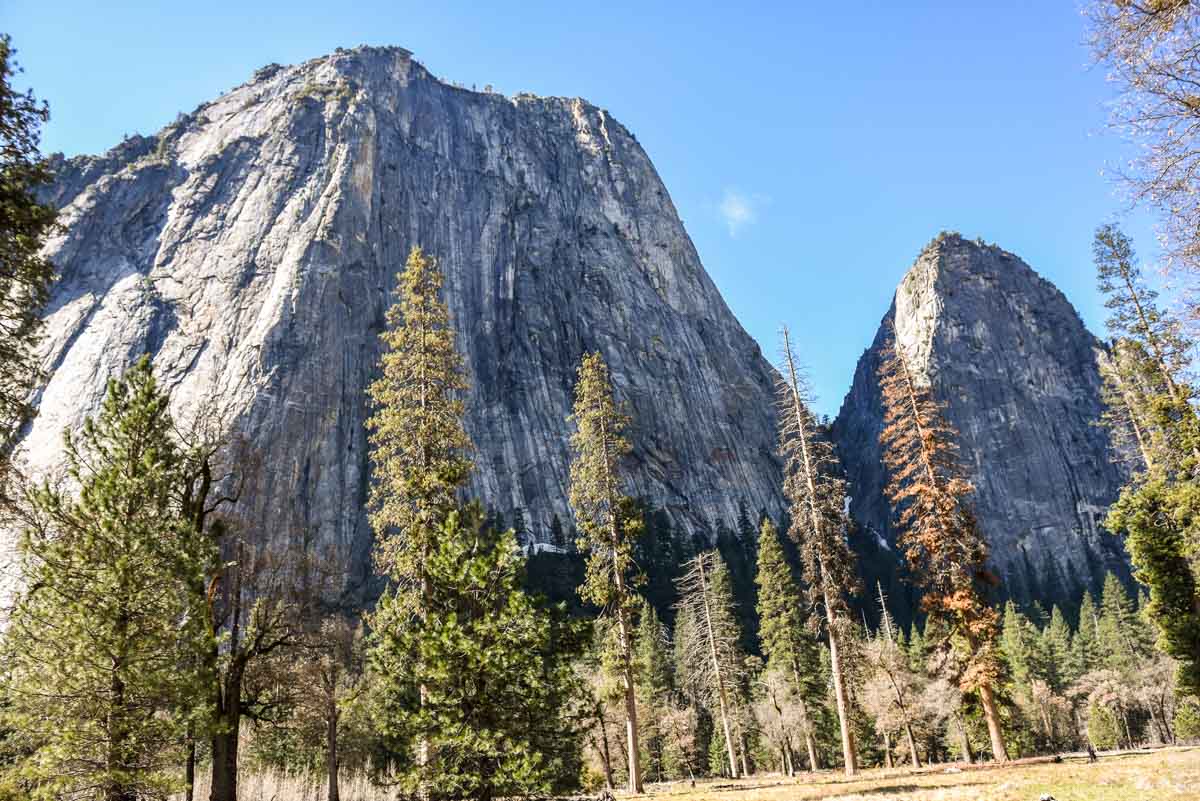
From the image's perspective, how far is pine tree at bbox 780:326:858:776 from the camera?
22438 millimetres

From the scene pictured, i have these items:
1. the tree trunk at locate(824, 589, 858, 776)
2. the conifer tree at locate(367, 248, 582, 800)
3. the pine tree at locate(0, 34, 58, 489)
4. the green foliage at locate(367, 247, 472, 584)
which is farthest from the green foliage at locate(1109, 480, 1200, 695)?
the pine tree at locate(0, 34, 58, 489)

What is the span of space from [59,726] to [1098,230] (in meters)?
32.8

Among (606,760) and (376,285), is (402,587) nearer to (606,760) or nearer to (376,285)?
(606,760)

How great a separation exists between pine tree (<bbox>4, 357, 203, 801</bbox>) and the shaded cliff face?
5407 cm

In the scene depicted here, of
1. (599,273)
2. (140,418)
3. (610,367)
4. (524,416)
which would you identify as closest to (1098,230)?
(140,418)

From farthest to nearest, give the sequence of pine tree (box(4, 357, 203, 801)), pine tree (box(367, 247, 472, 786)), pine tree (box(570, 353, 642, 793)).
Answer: pine tree (box(570, 353, 642, 793)) → pine tree (box(367, 247, 472, 786)) → pine tree (box(4, 357, 203, 801))

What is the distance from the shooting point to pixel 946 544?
24.0m

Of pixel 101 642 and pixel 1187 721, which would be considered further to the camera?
pixel 1187 721

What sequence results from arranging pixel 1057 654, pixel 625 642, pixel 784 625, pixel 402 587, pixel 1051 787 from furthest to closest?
pixel 1057 654 → pixel 784 625 → pixel 625 642 → pixel 402 587 → pixel 1051 787

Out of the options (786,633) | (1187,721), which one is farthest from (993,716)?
(1187,721)

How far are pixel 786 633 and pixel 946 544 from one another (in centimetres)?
2211

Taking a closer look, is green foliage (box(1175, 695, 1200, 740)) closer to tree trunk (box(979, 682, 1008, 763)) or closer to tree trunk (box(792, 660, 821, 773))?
tree trunk (box(792, 660, 821, 773))

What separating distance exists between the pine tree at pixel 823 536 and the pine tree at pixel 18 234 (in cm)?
1929

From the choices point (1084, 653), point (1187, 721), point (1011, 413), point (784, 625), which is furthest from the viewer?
point (1011, 413)
